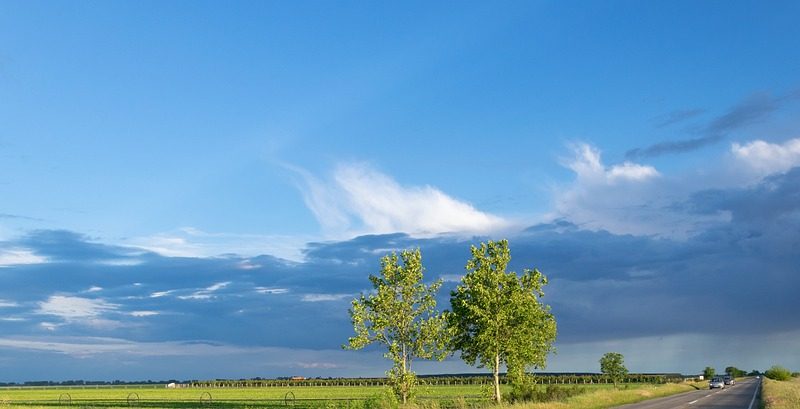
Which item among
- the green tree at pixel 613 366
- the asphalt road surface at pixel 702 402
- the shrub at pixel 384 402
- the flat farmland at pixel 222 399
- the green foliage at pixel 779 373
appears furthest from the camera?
the green foliage at pixel 779 373

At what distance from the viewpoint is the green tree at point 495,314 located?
51.5 m

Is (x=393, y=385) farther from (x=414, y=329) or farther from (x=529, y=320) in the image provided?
(x=529, y=320)

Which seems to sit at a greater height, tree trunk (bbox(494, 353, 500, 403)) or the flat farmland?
tree trunk (bbox(494, 353, 500, 403))

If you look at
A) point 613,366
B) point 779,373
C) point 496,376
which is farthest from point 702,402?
point 779,373

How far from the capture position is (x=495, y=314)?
2044 inches

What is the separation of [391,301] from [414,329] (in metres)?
2.18

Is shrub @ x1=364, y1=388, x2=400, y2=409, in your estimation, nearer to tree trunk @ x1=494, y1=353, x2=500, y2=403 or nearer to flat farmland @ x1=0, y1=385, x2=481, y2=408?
flat farmland @ x1=0, y1=385, x2=481, y2=408

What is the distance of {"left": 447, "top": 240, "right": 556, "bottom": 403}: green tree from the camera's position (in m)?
51.5

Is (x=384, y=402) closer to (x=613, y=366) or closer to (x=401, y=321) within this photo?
(x=401, y=321)

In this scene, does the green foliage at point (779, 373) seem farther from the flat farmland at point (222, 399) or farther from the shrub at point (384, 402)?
the shrub at point (384, 402)

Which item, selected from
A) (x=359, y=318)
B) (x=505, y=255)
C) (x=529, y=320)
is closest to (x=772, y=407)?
(x=529, y=320)

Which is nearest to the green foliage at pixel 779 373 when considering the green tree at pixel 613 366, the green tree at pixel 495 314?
the green tree at pixel 613 366

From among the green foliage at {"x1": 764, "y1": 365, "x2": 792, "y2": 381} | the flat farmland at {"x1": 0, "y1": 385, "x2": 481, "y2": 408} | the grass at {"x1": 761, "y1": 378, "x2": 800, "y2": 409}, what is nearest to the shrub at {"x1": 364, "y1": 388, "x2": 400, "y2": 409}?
the flat farmland at {"x1": 0, "y1": 385, "x2": 481, "y2": 408}

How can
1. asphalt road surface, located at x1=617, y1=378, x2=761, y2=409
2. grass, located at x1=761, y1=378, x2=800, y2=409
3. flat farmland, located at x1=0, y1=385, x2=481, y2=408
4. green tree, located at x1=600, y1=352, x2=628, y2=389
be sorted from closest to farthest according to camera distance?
1. grass, located at x1=761, y1=378, x2=800, y2=409
2. asphalt road surface, located at x1=617, y1=378, x2=761, y2=409
3. flat farmland, located at x1=0, y1=385, x2=481, y2=408
4. green tree, located at x1=600, y1=352, x2=628, y2=389
